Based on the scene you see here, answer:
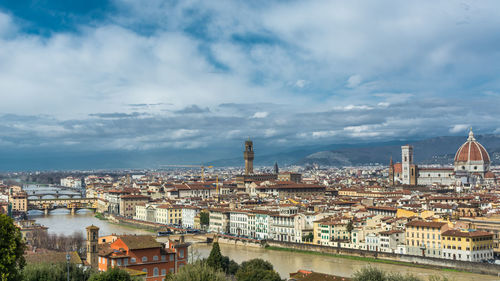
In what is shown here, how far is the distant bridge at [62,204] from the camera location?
71.6 m

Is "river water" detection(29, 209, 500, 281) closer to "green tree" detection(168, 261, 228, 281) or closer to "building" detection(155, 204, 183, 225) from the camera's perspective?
"green tree" detection(168, 261, 228, 281)

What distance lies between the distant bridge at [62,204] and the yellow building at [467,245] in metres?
50.9

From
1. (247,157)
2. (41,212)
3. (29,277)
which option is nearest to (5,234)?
(29,277)

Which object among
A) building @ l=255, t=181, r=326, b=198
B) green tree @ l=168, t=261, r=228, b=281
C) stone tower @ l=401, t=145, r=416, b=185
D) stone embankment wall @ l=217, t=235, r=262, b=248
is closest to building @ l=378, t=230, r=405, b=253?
stone embankment wall @ l=217, t=235, r=262, b=248

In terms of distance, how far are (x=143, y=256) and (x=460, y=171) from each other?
71952mm

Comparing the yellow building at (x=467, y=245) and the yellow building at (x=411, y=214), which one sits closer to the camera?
the yellow building at (x=467, y=245)

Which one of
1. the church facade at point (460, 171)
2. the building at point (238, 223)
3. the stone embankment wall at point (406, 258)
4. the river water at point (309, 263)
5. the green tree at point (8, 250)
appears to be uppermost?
the church facade at point (460, 171)

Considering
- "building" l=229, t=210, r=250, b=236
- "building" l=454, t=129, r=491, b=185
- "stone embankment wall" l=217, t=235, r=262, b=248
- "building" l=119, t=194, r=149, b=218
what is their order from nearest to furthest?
"stone embankment wall" l=217, t=235, r=262, b=248 → "building" l=229, t=210, r=250, b=236 → "building" l=119, t=194, r=149, b=218 → "building" l=454, t=129, r=491, b=185

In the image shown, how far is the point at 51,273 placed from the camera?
662 inches

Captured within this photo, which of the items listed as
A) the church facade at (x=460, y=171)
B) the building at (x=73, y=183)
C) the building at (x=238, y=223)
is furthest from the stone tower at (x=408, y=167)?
the building at (x=73, y=183)

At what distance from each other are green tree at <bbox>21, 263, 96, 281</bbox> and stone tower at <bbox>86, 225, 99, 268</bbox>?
6.90ft

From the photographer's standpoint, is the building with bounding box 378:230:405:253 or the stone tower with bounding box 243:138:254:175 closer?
the building with bounding box 378:230:405:253

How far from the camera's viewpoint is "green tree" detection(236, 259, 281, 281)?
21.7 metres

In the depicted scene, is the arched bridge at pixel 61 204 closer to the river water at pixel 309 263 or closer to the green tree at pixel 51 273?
the river water at pixel 309 263
